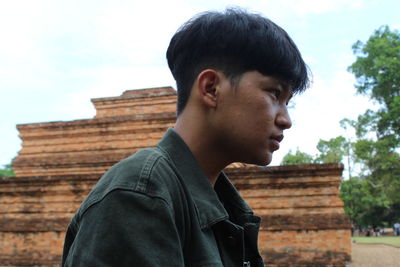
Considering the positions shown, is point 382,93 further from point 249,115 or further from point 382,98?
point 249,115

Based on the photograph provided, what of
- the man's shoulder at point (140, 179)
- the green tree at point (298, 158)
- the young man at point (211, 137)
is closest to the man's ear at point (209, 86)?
the young man at point (211, 137)

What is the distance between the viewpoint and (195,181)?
1125 millimetres

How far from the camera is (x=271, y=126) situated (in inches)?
47.7

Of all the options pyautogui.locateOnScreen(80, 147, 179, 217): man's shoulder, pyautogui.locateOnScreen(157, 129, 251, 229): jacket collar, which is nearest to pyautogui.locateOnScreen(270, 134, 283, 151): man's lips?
pyautogui.locateOnScreen(157, 129, 251, 229): jacket collar

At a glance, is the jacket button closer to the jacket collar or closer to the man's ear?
the jacket collar

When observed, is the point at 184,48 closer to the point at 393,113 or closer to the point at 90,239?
the point at 90,239

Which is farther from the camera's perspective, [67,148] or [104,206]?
[67,148]

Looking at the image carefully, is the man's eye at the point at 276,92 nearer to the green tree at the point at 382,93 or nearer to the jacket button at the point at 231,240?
the jacket button at the point at 231,240

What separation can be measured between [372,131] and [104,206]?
1819 cm

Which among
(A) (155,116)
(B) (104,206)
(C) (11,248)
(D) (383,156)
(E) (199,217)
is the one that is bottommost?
(D) (383,156)

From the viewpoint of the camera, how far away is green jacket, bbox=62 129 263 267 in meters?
0.85

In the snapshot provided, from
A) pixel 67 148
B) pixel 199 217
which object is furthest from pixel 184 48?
pixel 67 148

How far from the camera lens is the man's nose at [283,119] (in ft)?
4.06

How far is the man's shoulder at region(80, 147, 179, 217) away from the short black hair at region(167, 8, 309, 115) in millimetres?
343
